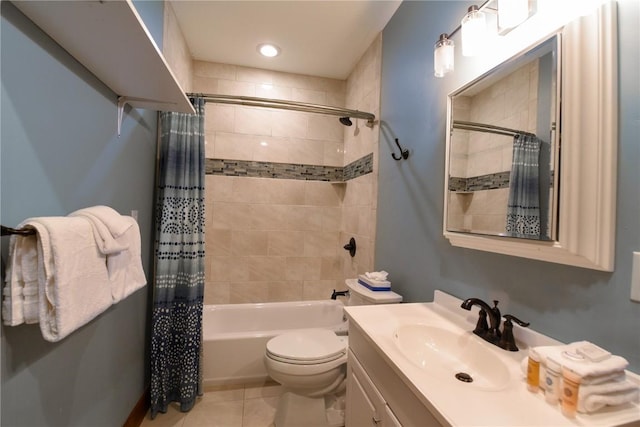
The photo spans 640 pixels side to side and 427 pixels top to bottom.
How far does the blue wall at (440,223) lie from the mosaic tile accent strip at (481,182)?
4.7 inches

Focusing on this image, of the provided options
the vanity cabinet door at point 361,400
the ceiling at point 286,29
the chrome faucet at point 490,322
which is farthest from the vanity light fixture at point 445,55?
the vanity cabinet door at point 361,400

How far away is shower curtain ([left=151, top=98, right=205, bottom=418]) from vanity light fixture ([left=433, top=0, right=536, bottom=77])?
1480 millimetres

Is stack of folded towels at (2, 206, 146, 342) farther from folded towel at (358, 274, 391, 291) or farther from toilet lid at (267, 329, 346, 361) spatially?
folded towel at (358, 274, 391, 291)

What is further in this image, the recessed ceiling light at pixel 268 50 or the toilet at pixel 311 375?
the recessed ceiling light at pixel 268 50

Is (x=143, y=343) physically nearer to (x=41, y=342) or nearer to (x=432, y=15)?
(x=41, y=342)

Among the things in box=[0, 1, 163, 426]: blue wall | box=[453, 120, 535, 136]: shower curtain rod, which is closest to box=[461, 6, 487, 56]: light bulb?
box=[453, 120, 535, 136]: shower curtain rod

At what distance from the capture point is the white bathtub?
2.02 meters

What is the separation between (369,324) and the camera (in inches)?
44.3

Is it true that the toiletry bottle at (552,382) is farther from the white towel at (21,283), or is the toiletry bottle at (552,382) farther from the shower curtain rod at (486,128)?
the white towel at (21,283)

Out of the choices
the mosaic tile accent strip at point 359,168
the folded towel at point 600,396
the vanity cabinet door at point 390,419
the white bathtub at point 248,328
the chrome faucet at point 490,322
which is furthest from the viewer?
the mosaic tile accent strip at point 359,168

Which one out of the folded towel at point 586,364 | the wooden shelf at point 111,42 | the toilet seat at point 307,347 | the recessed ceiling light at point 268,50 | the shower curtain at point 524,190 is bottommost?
the toilet seat at point 307,347

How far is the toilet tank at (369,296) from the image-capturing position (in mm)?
1633

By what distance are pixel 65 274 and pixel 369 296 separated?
1375mm

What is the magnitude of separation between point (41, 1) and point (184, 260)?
54.5 inches
